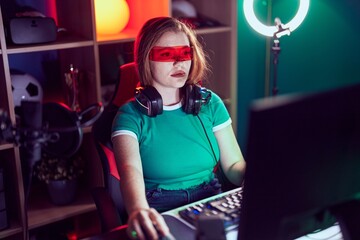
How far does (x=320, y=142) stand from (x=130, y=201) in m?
0.65

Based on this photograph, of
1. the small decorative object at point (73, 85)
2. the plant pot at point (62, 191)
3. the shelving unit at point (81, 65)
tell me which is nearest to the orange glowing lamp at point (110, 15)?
the shelving unit at point (81, 65)

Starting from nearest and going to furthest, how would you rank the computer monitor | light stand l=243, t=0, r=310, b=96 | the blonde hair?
1. the computer monitor
2. the blonde hair
3. light stand l=243, t=0, r=310, b=96

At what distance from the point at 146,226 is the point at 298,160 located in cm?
41

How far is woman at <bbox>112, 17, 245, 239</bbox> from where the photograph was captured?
169 cm

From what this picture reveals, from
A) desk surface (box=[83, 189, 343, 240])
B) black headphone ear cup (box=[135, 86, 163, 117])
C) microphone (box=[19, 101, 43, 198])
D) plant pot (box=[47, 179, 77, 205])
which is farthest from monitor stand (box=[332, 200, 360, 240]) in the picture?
plant pot (box=[47, 179, 77, 205])

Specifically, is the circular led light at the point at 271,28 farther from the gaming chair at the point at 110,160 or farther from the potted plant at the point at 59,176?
the potted plant at the point at 59,176

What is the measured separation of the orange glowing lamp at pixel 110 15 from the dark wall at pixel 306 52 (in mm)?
873

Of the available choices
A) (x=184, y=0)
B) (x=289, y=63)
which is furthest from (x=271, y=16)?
(x=184, y=0)

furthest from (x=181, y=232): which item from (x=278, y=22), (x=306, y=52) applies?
(x=306, y=52)

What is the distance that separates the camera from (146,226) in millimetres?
1139

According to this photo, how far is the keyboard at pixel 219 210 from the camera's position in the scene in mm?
1320

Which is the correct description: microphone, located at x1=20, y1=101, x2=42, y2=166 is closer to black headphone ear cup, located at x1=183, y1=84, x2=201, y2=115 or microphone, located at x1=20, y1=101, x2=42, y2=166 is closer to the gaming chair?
the gaming chair

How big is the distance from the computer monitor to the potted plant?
5.36ft

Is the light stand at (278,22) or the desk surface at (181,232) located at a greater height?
the light stand at (278,22)
